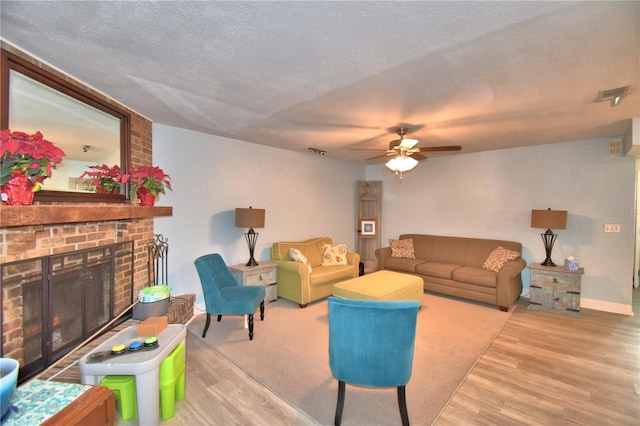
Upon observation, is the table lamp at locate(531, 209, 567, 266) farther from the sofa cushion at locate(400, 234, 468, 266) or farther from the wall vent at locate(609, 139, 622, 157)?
the sofa cushion at locate(400, 234, 468, 266)

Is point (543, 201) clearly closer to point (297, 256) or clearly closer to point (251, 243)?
point (297, 256)

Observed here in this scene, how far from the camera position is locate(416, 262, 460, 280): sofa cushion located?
4.60 m

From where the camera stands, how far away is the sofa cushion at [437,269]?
460 centimetres

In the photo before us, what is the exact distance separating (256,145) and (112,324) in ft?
9.90

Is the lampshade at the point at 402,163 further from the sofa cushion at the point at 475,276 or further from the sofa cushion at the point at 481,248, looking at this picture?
the sofa cushion at the point at 481,248

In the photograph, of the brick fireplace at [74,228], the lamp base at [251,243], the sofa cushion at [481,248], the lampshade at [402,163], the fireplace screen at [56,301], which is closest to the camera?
the brick fireplace at [74,228]

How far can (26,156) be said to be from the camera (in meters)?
1.57

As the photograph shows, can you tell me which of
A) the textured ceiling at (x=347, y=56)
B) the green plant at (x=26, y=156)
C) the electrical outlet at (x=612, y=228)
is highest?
the textured ceiling at (x=347, y=56)

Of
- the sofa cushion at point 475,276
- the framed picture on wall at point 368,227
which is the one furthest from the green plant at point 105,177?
the framed picture on wall at point 368,227

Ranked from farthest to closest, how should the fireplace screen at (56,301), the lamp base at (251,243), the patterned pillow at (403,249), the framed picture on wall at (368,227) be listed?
the framed picture on wall at (368,227)
the patterned pillow at (403,249)
the lamp base at (251,243)
the fireplace screen at (56,301)

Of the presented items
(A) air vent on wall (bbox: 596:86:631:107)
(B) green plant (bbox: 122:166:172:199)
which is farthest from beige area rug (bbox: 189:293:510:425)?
(A) air vent on wall (bbox: 596:86:631:107)

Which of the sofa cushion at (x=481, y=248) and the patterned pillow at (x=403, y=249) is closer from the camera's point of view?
the sofa cushion at (x=481, y=248)

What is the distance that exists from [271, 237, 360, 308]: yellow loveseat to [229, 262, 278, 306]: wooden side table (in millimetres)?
125

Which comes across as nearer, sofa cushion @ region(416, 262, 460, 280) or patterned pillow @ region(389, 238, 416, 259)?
sofa cushion @ region(416, 262, 460, 280)
